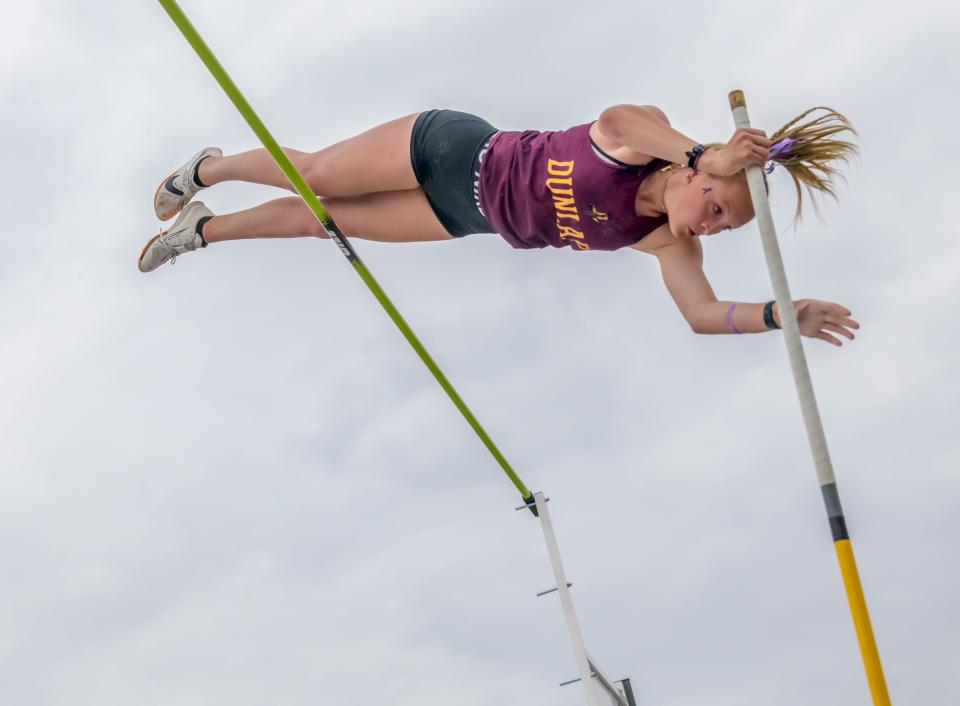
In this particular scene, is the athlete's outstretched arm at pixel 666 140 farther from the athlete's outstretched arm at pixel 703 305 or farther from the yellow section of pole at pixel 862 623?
the yellow section of pole at pixel 862 623

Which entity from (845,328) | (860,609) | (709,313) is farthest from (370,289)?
(860,609)

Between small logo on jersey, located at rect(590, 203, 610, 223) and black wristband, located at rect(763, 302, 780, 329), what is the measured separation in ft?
1.72

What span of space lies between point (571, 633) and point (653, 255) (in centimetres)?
145

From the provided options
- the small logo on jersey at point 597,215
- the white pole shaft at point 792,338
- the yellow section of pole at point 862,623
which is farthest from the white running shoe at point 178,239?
the yellow section of pole at point 862,623

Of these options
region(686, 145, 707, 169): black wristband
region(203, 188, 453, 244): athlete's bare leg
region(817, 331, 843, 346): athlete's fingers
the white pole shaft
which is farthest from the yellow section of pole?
region(203, 188, 453, 244): athlete's bare leg

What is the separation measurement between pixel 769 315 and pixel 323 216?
1.26 meters

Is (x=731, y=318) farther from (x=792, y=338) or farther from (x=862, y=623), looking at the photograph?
(x=862, y=623)

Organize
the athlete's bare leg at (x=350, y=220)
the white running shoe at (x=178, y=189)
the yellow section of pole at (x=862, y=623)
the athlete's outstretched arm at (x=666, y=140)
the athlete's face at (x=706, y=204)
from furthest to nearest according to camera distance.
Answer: the white running shoe at (x=178, y=189) < the athlete's bare leg at (x=350, y=220) < the athlete's face at (x=706, y=204) < the athlete's outstretched arm at (x=666, y=140) < the yellow section of pole at (x=862, y=623)

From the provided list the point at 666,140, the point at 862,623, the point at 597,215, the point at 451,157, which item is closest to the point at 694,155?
the point at 666,140

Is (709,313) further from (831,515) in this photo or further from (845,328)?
(831,515)

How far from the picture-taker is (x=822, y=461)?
107 inches

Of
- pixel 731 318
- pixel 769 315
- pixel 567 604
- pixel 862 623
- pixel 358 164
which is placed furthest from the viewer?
pixel 567 604

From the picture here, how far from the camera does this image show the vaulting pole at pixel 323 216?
2861 mm

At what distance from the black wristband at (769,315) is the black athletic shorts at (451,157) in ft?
3.06
